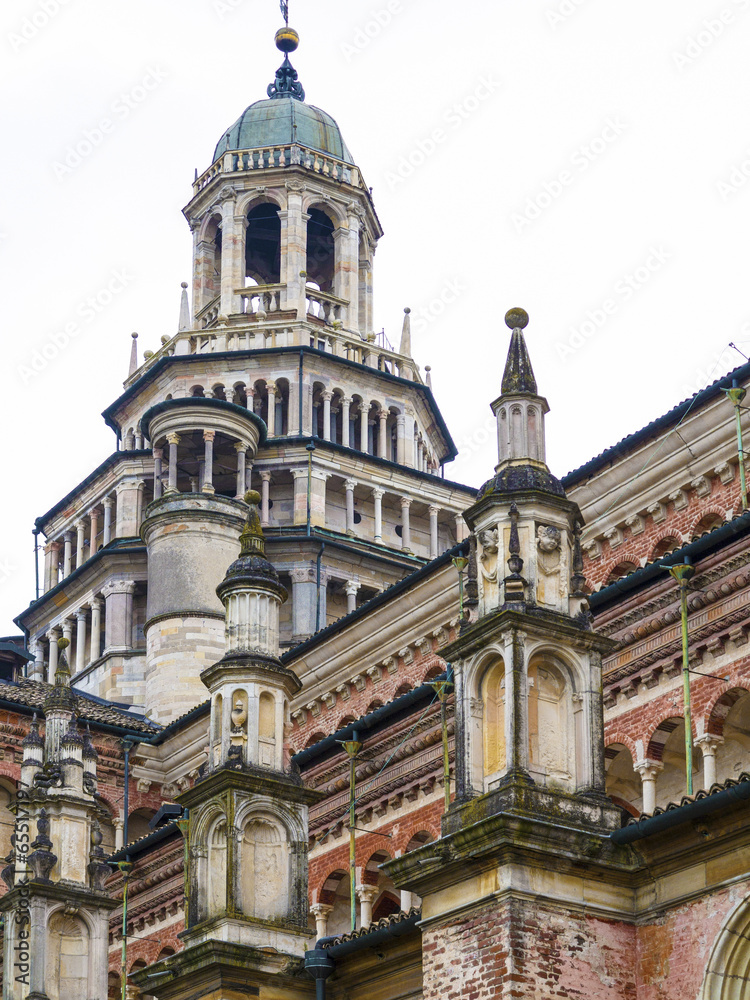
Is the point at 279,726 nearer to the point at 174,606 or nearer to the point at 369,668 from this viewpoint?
the point at 369,668

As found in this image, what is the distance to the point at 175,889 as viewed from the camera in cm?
4847

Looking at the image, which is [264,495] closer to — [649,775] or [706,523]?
[706,523]

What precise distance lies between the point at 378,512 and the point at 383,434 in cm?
441

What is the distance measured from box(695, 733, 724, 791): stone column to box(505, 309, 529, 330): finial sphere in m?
8.99

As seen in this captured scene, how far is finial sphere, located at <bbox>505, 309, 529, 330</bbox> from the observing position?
29156 mm

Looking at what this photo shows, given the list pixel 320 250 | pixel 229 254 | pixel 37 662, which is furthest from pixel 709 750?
pixel 320 250

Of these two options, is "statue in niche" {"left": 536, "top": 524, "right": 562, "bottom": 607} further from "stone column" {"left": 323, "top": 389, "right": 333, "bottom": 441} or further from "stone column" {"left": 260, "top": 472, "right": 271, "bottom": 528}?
"stone column" {"left": 323, "top": 389, "right": 333, "bottom": 441}

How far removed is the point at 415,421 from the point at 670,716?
44.8 m

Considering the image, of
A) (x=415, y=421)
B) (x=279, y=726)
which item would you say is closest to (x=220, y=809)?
(x=279, y=726)

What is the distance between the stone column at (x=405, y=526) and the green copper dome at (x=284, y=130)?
1583 cm

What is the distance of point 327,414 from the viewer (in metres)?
76.7

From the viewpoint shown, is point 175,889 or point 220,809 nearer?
point 220,809

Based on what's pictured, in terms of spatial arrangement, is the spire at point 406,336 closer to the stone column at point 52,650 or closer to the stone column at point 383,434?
the stone column at point 383,434

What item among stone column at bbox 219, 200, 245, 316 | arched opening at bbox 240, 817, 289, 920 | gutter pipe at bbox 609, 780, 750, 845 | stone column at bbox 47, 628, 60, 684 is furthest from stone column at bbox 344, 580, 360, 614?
gutter pipe at bbox 609, 780, 750, 845
